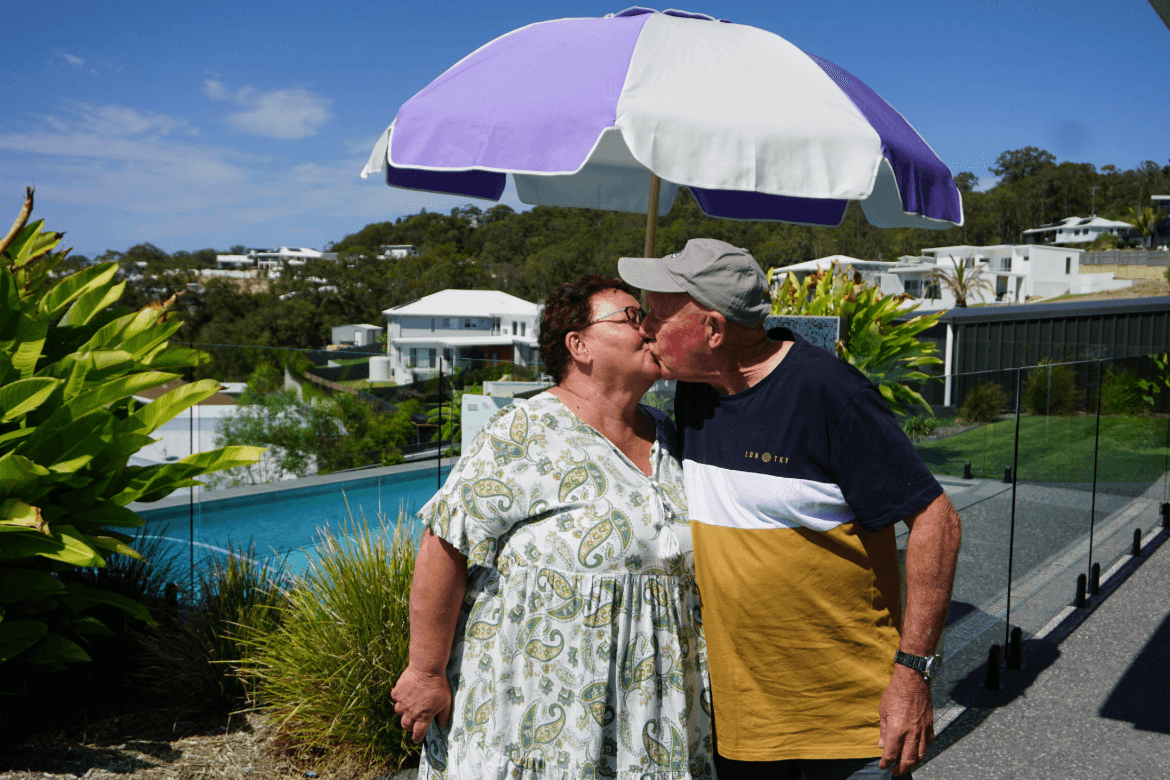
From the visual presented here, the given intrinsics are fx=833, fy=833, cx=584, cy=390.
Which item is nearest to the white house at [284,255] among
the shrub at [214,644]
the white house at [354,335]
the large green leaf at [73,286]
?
the white house at [354,335]

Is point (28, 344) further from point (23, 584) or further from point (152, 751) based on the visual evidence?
point (152, 751)

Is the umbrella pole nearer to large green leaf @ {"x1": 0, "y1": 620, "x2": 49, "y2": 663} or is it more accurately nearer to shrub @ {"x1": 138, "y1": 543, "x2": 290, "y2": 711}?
shrub @ {"x1": 138, "y1": 543, "x2": 290, "y2": 711}

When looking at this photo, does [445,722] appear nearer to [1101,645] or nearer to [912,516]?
[912,516]

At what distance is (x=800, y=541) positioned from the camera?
6.17 ft

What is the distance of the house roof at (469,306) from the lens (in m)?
65.9

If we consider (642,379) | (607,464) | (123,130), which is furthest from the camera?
(123,130)

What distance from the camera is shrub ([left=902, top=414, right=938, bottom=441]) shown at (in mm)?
4020

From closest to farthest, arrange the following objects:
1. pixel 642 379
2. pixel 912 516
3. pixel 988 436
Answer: pixel 912 516, pixel 642 379, pixel 988 436

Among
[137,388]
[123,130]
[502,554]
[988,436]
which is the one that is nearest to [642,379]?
[502,554]

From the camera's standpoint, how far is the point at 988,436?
4.32 meters

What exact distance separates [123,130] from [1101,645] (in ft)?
649

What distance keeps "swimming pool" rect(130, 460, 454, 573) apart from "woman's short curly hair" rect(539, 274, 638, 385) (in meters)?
1.48

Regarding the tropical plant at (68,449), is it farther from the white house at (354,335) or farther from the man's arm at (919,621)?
the white house at (354,335)

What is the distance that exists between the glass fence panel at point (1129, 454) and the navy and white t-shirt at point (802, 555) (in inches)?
191
